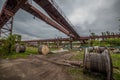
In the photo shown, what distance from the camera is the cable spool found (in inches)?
156

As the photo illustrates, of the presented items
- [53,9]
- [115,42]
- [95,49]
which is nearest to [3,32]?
[53,9]

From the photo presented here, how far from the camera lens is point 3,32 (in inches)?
634

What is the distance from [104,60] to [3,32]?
1654 cm

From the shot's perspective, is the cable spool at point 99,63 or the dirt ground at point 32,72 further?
the dirt ground at point 32,72

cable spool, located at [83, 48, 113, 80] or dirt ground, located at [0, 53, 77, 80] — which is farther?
dirt ground, located at [0, 53, 77, 80]

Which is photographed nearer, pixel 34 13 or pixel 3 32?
pixel 34 13

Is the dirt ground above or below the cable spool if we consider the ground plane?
below

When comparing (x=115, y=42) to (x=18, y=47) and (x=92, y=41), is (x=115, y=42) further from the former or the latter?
(x=18, y=47)

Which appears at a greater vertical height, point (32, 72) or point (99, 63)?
point (99, 63)

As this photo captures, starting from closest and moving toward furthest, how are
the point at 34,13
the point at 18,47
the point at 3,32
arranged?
the point at 34,13
the point at 18,47
the point at 3,32

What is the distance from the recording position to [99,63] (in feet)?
14.4

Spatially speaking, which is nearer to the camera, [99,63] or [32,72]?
[99,63]

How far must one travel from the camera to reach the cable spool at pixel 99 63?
13.0 feet

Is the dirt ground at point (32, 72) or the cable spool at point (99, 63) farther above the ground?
the cable spool at point (99, 63)
